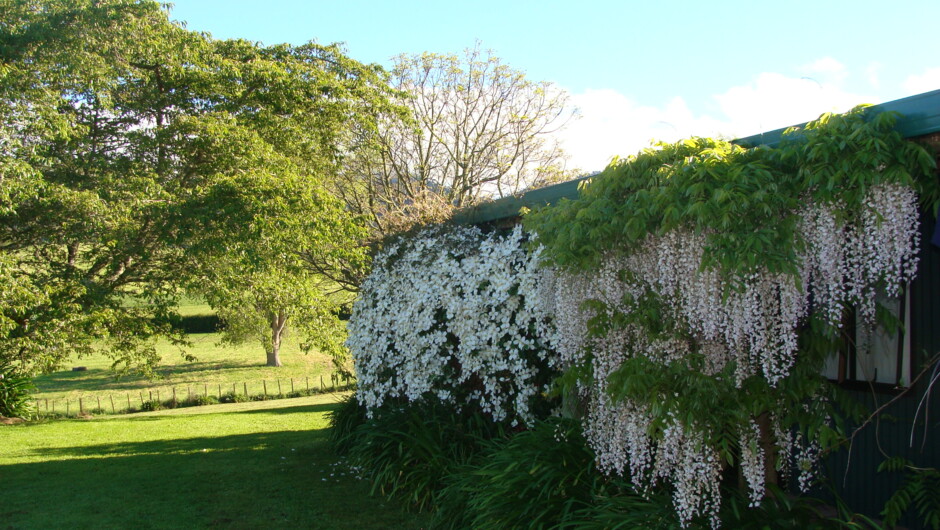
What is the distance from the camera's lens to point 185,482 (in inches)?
354

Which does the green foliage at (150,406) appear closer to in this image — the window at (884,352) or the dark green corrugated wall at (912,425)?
the dark green corrugated wall at (912,425)

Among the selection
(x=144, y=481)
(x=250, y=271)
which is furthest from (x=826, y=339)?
(x=250, y=271)

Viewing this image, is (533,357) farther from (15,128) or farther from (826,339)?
(15,128)

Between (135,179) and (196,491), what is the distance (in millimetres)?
6376

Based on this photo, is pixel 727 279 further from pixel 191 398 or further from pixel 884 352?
pixel 191 398

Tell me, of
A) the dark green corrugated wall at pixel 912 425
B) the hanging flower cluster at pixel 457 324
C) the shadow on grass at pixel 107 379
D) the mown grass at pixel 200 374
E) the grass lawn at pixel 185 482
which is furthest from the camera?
the shadow on grass at pixel 107 379

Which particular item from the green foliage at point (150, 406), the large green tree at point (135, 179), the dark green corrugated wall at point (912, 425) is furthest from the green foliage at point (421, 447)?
the green foliage at point (150, 406)

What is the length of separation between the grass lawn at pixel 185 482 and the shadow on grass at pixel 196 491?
0.01 meters

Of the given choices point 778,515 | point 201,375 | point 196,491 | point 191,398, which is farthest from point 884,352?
point 201,375

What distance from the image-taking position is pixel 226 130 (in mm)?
13430

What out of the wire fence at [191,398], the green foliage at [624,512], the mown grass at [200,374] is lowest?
the mown grass at [200,374]

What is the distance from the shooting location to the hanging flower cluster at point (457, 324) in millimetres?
6742

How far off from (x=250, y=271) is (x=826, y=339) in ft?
37.0

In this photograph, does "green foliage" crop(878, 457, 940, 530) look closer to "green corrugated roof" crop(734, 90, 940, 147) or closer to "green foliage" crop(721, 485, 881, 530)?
"green foliage" crop(721, 485, 881, 530)
